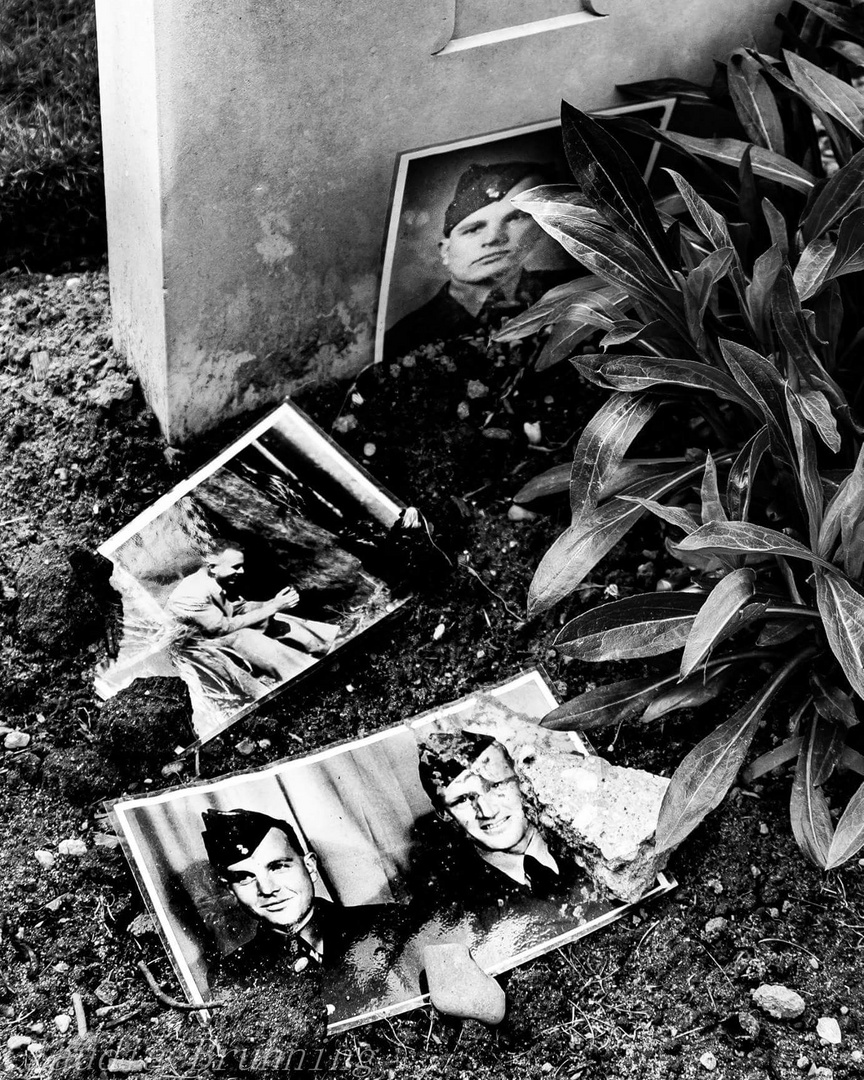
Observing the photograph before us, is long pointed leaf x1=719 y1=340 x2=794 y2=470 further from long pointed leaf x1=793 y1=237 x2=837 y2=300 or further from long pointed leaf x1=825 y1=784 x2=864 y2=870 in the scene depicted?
long pointed leaf x1=825 y1=784 x2=864 y2=870

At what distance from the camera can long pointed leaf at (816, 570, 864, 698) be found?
5.11ft

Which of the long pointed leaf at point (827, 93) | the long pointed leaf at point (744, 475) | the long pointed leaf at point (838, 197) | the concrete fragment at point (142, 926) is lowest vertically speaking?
the concrete fragment at point (142, 926)

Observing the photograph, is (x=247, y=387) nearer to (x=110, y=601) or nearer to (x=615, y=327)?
(x=110, y=601)

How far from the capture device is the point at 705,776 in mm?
1716

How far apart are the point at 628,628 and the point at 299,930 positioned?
0.69m

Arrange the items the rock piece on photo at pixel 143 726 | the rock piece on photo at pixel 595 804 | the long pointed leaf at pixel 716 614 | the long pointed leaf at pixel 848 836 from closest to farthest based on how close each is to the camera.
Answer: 1. the long pointed leaf at pixel 716 614
2. the long pointed leaf at pixel 848 836
3. the rock piece on photo at pixel 595 804
4. the rock piece on photo at pixel 143 726

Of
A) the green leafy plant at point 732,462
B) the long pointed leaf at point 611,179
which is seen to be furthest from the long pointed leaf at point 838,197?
the long pointed leaf at point 611,179

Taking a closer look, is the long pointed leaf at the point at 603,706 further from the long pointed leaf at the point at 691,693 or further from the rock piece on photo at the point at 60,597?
the rock piece on photo at the point at 60,597

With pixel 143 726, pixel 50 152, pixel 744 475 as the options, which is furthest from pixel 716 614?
pixel 50 152

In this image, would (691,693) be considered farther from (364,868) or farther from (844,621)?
(364,868)

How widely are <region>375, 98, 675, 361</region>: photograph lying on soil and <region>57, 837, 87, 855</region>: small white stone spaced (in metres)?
1.08

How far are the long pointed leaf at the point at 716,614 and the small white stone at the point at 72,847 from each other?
976 millimetres

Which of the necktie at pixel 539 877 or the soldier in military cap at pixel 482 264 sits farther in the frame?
the soldier in military cap at pixel 482 264

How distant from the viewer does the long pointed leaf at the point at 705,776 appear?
66.0 inches
